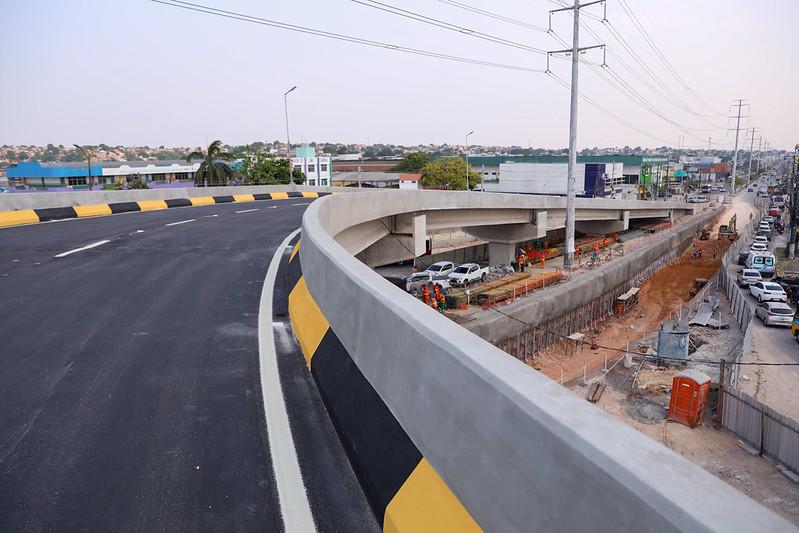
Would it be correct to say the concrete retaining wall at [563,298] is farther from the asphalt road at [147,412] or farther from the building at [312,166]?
the building at [312,166]

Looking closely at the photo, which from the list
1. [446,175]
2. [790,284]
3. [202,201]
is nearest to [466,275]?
[202,201]

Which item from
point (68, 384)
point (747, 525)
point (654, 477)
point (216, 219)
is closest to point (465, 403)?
point (654, 477)

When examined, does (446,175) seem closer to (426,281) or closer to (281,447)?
(426,281)

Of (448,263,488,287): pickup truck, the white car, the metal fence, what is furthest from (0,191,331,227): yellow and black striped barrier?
the white car

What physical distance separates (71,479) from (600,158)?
10842 cm

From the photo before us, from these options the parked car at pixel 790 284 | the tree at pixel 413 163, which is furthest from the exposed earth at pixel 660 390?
the tree at pixel 413 163

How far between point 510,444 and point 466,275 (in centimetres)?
3131

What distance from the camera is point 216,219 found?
63.2ft

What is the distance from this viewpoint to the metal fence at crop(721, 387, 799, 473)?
51.7 ft

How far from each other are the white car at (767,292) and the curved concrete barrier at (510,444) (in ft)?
117

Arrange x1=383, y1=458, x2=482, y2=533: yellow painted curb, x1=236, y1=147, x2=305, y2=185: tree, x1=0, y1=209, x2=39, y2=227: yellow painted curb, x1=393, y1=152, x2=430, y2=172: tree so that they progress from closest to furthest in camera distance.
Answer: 1. x1=383, y1=458, x2=482, y2=533: yellow painted curb
2. x1=0, y1=209, x2=39, y2=227: yellow painted curb
3. x1=236, y1=147, x2=305, y2=185: tree
4. x1=393, y1=152, x2=430, y2=172: tree

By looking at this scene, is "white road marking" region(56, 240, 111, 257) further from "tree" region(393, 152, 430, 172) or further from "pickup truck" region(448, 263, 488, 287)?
"tree" region(393, 152, 430, 172)

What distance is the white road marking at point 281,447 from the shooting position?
334 centimetres

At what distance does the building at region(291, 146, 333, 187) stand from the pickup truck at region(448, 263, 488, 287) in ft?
237
